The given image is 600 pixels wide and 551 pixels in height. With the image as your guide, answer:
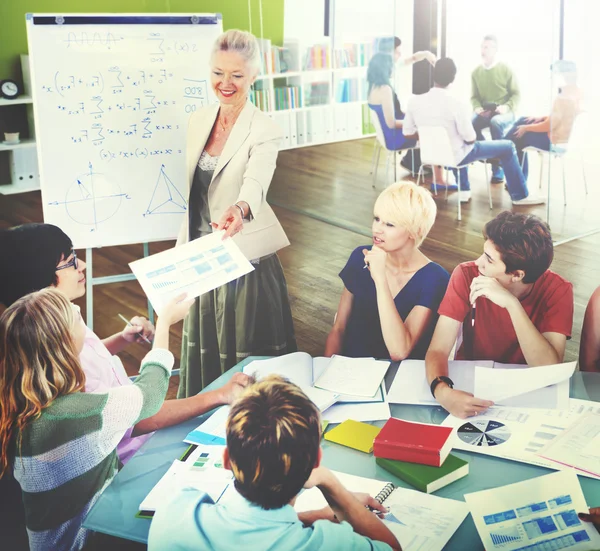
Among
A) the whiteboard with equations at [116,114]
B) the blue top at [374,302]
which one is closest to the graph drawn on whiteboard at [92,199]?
the whiteboard with equations at [116,114]

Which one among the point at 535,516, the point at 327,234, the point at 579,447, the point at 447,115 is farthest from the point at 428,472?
the point at 327,234

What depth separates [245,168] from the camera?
302cm

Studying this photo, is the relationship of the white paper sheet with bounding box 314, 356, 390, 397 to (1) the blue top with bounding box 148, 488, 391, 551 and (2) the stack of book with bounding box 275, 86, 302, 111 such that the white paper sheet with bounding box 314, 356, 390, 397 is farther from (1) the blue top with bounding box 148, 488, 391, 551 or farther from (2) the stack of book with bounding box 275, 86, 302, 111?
(2) the stack of book with bounding box 275, 86, 302, 111

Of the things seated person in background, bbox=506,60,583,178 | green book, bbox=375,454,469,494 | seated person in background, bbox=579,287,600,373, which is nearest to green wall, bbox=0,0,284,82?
seated person in background, bbox=506,60,583,178

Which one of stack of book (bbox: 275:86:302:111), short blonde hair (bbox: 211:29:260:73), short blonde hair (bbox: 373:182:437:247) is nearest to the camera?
short blonde hair (bbox: 373:182:437:247)

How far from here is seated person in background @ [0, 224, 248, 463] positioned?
2029 mm

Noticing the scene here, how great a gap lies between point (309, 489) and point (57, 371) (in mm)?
633

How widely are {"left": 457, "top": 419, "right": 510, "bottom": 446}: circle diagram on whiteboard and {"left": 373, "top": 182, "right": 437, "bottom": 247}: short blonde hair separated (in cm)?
93

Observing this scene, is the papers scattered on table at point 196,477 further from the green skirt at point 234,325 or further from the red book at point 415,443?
the green skirt at point 234,325

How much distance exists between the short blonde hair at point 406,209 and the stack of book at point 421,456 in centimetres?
102

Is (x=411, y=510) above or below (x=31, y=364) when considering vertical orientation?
below

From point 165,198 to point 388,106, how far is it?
2436 millimetres

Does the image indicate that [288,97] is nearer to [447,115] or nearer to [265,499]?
[447,115]

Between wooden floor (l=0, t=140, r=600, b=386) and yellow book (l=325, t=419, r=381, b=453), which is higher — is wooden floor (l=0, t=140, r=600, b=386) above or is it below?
below
